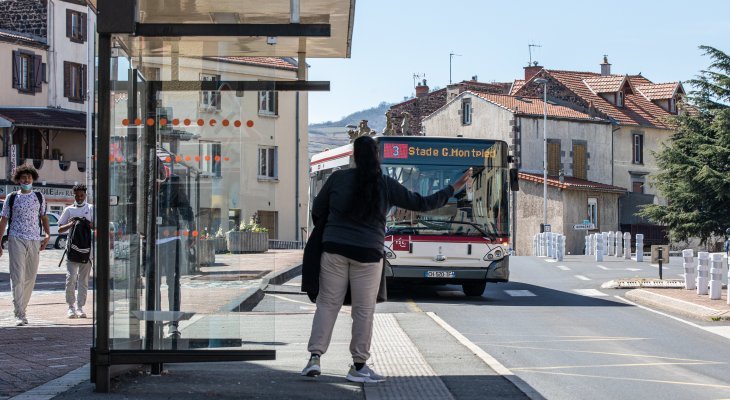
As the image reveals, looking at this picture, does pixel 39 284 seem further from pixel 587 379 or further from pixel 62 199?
pixel 62 199

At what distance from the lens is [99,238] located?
7293 mm

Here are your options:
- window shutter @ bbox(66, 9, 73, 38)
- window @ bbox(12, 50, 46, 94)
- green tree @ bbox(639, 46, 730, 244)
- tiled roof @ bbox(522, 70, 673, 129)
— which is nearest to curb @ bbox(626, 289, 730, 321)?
green tree @ bbox(639, 46, 730, 244)

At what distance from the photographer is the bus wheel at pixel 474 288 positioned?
20.0 metres

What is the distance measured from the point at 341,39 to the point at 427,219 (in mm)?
8633

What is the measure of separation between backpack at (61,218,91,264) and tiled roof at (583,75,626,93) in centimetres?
6384

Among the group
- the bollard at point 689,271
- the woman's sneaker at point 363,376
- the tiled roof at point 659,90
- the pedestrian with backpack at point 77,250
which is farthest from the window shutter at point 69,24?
the woman's sneaker at point 363,376

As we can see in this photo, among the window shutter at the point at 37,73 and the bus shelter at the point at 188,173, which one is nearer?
the bus shelter at the point at 188,173

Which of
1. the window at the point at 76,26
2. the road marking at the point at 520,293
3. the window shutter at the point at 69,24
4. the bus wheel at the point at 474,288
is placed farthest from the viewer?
the window at the point at 76,26

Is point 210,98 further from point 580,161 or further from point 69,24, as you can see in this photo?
point 580,161

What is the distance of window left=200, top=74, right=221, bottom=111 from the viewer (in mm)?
8273

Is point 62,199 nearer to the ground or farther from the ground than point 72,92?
nearer to the ground

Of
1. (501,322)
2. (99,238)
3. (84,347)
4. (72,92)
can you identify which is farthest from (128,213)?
(72,92)

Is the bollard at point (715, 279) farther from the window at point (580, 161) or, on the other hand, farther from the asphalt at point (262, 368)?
the window at point (580, 161)

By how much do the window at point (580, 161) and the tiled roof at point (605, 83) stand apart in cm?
626
